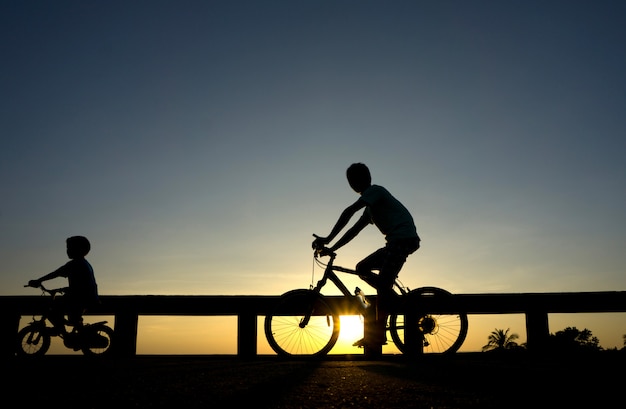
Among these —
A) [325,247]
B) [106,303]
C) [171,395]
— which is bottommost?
[171,395]

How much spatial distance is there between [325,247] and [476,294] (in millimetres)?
2545

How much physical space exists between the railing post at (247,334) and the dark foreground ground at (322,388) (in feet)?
12.0

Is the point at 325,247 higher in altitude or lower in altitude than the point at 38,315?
higher

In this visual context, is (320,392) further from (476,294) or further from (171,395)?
(476,294)

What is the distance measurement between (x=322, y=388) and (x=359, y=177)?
4123 millimetres

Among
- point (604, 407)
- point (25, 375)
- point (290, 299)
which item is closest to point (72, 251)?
point (290, 299)

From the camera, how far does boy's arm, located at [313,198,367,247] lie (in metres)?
7.54

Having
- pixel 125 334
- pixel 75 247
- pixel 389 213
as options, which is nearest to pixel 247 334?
pixel 125 334

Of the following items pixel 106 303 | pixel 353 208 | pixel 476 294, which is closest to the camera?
pixel 353 208

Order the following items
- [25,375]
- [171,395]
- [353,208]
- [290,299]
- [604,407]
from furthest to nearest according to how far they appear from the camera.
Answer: [290,299] → [353,208] → [25,375] → [171,395] → [604,407]

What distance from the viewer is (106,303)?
9.70 m

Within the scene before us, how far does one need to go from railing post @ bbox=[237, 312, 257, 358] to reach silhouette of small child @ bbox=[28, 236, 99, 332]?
2.42m

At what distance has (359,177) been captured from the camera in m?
7.76

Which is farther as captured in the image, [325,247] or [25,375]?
[325,247]
